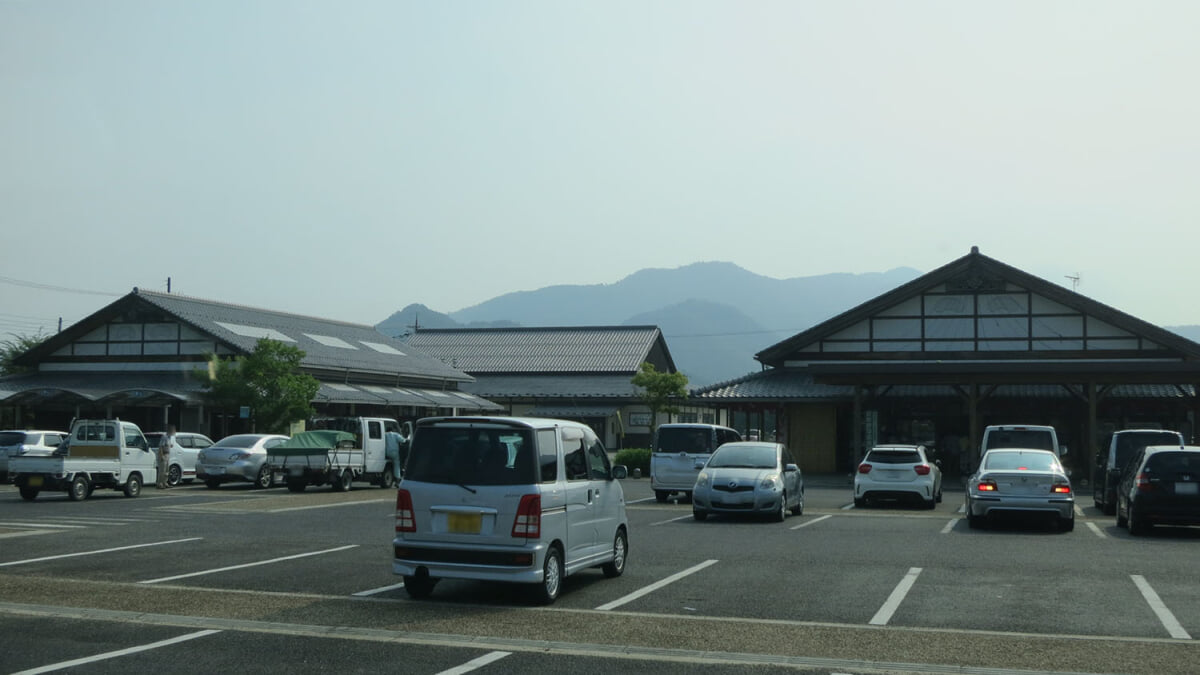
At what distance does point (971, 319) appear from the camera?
40719mm

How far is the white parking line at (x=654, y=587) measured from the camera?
11.3 m

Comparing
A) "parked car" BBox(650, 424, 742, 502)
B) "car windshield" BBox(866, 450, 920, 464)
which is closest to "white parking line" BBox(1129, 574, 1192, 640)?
"car windshield" BBox(866, 450, 920, 464)

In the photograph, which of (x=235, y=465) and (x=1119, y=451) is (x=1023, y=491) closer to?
(x=1119, y=451)

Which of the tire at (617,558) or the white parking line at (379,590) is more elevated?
the tire at (617,558)

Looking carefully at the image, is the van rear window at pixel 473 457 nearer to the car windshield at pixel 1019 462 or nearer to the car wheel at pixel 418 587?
the car wheel at pixel 418 587

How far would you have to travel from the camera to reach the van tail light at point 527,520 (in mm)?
10875

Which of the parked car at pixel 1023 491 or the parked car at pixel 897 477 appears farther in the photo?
the parked car at pixel 897 477

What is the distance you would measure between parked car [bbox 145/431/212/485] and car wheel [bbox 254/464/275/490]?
2587 millimetres

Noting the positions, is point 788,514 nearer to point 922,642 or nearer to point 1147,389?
point 922,642

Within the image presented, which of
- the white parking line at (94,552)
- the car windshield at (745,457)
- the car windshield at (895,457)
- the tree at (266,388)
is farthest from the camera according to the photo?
the tree at (266,388)

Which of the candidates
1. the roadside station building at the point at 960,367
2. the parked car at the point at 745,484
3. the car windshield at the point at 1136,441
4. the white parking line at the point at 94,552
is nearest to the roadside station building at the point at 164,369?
the roadside station building at the point at 960,367

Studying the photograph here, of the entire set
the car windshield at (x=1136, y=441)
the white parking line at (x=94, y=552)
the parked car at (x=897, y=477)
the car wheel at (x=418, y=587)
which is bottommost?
the white parking line at (x=94, y=552)

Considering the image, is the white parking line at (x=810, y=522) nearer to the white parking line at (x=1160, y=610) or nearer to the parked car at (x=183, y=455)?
the white parking line at (x=1160, y=610)

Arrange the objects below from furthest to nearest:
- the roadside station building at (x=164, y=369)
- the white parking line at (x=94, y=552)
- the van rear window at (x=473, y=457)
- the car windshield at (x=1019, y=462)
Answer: the roadside station building at (x=164, y=369), the car windshield at (x=1019, y=462), the white parking line at (x=94, y=552), the van rear window at (x=473, y=457)
